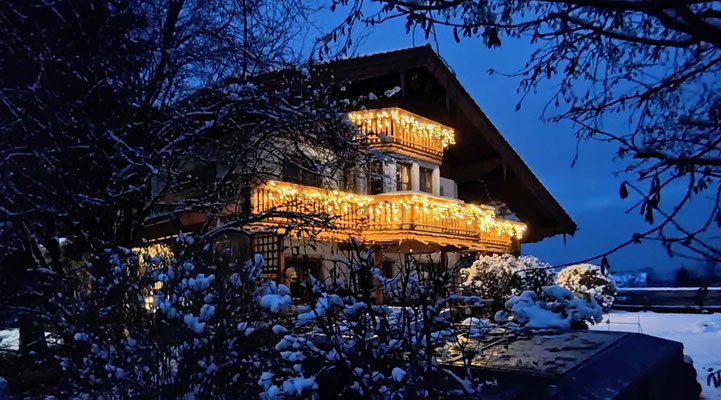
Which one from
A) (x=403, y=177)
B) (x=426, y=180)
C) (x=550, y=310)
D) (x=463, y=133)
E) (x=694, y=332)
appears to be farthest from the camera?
(x=463, y=133)

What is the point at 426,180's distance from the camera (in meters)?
20.3

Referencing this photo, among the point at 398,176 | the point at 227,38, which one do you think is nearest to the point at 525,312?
the point at 227,38

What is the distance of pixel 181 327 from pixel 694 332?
1640 cm

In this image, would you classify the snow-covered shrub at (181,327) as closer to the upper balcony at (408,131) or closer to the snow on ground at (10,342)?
the snow on ground at (10,342)

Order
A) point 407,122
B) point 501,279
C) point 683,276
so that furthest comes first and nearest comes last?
1. point 407,122
2. point 501,279
3. point 683,276

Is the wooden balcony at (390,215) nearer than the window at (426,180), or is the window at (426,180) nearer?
the wooden balcony at (390,215)

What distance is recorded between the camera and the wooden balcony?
14.7 m

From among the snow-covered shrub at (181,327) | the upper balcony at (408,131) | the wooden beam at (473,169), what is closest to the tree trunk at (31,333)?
the snow-covered shrub at (181,327)

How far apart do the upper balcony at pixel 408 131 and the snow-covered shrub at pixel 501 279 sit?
4.21 meters

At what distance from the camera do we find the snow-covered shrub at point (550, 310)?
34.3 ft

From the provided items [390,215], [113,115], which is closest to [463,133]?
[390,215]

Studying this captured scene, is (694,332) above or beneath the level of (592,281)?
beneath

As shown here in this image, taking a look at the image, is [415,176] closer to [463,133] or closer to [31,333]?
[463,133]

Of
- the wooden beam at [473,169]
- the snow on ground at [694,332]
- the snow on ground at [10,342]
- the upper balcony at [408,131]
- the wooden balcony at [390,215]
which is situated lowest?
the snow on ground at [694,332]
